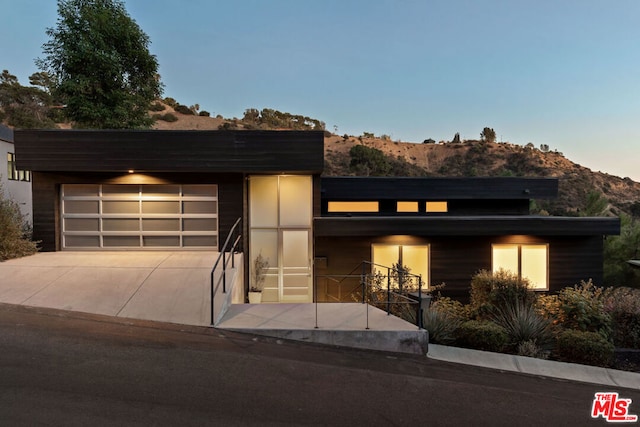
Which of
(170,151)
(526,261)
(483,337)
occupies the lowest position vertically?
(483,337)

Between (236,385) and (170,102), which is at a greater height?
(170,102)

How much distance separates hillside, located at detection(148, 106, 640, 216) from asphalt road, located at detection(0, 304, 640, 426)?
146 feet

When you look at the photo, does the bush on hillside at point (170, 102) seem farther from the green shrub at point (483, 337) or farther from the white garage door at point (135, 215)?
the green shrub at point (483, 337)

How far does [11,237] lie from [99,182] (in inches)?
105

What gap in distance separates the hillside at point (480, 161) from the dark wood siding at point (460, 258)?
38.1m

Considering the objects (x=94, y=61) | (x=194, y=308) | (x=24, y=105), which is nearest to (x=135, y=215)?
(x=194, y=308)

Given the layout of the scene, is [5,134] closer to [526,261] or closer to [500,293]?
[500,293]

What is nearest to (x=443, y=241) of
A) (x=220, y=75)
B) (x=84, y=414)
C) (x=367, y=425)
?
(x=367, y=425)

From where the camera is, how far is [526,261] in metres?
12.1

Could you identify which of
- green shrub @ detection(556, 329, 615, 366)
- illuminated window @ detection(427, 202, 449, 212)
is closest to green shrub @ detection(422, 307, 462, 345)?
green shrub @ detection(556, 329, 615, 366)

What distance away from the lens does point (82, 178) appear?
11.3 m

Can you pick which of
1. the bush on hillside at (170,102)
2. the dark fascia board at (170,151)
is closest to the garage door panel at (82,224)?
the dark fascia board at (170,151)

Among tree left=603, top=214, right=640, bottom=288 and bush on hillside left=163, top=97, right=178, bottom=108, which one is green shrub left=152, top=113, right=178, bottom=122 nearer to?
bush on hillside left=163, top=97, right=178, bottom=108

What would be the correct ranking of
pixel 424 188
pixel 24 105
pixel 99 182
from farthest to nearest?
pixel 24 105, pixel 424 188, pixel 99 182
